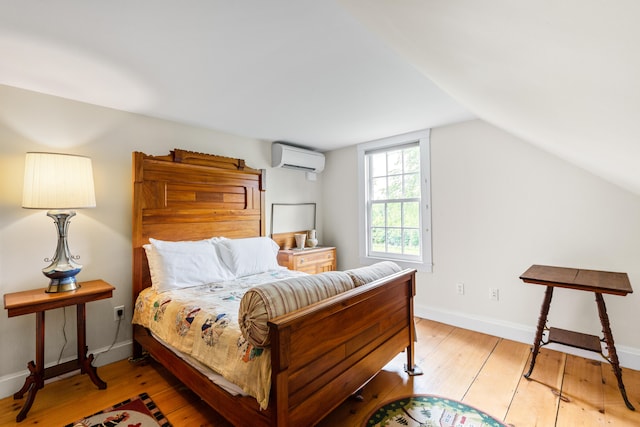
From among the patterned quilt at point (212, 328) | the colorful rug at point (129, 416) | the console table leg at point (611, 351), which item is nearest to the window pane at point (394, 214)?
the patterned quilt at point (212, 328)

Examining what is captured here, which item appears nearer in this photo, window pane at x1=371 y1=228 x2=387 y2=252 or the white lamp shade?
the white lamp shade

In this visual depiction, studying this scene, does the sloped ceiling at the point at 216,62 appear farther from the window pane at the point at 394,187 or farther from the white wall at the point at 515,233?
the window pane at the point at 394,187

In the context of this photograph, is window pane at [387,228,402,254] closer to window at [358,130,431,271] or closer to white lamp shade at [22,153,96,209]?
window at [358,130,431,271]

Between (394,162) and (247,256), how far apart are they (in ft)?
7.19

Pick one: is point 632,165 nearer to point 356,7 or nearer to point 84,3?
point 356,7

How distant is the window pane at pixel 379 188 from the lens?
A: 155 inches

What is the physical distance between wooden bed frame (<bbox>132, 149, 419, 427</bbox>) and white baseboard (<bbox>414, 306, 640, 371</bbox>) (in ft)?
3.71

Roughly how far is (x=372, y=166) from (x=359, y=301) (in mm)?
2582

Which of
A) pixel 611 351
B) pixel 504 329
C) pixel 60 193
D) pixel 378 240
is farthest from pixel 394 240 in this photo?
pixel 60 193

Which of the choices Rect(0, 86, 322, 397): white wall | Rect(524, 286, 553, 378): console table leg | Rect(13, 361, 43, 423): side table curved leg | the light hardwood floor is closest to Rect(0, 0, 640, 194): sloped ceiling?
Rect(0, 86, 322, 397): white wall

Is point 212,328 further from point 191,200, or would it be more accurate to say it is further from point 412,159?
point 412,159

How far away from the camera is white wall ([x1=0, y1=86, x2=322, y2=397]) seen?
2.15 metres

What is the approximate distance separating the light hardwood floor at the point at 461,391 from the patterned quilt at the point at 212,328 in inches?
16.2

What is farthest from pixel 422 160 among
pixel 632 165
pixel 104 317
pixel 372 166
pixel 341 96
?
pixel 104 317
